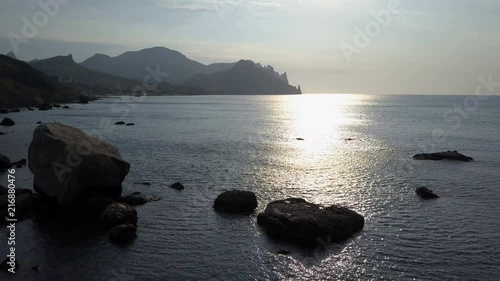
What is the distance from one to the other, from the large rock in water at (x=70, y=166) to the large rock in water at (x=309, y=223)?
11901 mm

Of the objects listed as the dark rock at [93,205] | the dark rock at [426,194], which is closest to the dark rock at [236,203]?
the dark rock at [93,205]

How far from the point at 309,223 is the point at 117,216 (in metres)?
12.4

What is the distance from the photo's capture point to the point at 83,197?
2961 centimetres

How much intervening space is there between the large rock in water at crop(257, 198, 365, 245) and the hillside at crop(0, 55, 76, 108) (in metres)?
142

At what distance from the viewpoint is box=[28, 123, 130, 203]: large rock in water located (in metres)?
28.4

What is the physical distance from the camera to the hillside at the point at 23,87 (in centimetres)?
14688

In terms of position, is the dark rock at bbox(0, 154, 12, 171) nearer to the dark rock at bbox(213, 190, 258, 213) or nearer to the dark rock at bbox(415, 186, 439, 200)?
the dark rock at bbox(213, 190, 258, 213)

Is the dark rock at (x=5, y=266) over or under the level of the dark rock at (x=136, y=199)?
Answer: under

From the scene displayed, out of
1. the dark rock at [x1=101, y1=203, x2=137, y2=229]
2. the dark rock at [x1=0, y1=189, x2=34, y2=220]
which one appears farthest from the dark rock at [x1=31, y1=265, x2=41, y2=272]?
the dark rock at [x1=0, y1=189, x2=34, y2=220]

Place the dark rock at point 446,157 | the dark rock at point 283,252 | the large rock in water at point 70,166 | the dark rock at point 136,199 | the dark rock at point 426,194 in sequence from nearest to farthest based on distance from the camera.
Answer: the dark rock at point 283,252 < the large rock in water at point 70,166 < the dark rock at point 136,199 < the dark rock at point 426,194 < the dark rock at point 446,157

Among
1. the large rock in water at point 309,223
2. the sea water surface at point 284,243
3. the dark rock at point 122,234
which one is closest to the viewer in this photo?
the sea water surface at point 284,243

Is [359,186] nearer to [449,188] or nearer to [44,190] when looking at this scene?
[449,188]

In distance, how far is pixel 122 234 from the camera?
24.1m

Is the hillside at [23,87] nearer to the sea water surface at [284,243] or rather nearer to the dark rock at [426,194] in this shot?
the sea water surface at [284,243]
